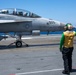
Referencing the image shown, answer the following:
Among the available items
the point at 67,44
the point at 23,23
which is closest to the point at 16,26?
the point at 23,23

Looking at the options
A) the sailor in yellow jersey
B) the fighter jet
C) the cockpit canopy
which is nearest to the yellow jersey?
the sailor in yellow jersey

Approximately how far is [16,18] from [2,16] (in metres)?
1.02

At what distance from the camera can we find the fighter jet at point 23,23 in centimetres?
1903

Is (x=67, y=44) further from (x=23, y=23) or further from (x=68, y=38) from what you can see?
(x=23, y=23)

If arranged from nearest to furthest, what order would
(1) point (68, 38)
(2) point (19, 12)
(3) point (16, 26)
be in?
(1) point (68, 38), (3) point (16, 26), (2) point (19, 12)

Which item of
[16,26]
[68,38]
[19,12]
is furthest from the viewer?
[19,12]

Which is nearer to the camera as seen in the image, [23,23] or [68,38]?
[68,38]

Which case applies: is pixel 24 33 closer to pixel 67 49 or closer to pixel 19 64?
pixel 19 64

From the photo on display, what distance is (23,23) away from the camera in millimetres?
19156

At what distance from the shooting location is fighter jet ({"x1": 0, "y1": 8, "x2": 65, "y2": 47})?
62.4 feet

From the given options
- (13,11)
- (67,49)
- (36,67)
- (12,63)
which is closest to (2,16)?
(13,11)

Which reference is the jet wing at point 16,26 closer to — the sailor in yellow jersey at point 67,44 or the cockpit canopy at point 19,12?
the cockpit canopy at point 19,12

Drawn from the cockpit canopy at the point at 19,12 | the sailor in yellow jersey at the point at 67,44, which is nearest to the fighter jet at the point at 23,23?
the cockpit canopy at the point at 19,12

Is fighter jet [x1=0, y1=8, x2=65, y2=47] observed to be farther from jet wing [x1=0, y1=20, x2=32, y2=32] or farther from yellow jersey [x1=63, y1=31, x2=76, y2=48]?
yellow jersey [x1=63, y1=31, x2=76, y2=48]
